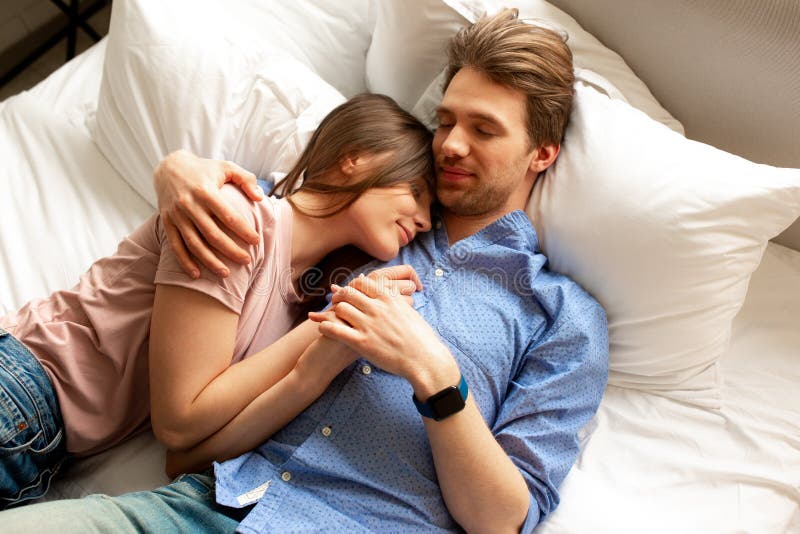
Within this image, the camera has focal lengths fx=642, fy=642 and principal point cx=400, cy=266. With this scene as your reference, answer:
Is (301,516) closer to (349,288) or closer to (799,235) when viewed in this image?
(349,288)

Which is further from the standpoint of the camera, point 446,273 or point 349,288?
point 446,273

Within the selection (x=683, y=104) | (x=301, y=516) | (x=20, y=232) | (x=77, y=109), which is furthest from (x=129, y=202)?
(x=683, y=104)

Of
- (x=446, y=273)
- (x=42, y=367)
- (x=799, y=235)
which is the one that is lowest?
(x=799, y=235)

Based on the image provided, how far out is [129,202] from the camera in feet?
4.95

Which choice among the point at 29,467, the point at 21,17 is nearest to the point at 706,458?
the point at 29,467

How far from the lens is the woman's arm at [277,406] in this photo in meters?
1.08

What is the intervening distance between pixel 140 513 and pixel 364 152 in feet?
2.38

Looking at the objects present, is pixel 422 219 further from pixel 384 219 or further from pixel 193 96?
pixel 193 96

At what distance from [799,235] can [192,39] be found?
146 centimetres

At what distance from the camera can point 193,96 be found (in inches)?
57.2

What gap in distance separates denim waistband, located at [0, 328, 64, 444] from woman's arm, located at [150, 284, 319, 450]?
18 centimetres

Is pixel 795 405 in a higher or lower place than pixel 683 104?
lower

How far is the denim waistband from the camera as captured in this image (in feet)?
3.50

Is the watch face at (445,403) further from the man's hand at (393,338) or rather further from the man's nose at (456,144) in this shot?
the man's nose at (456,144)
